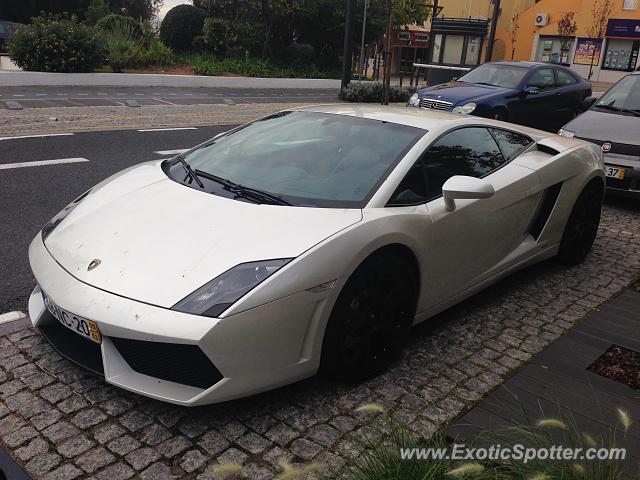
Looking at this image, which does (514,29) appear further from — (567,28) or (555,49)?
(567,28)

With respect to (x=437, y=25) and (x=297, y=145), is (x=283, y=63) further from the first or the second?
(x=297, y=145)

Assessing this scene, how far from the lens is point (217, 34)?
2500 centimetres

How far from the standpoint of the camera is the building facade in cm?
4156

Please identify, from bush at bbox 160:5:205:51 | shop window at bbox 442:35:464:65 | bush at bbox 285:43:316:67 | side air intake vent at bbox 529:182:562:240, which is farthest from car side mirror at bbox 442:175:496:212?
bush at bbox 160:5:205:51

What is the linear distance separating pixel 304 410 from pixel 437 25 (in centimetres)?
2375

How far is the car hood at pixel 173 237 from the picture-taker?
263cm

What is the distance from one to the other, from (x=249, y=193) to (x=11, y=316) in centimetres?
168

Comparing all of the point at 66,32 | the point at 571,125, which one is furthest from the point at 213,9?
the point at 571,125

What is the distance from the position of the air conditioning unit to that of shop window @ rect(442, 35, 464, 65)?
24.5m

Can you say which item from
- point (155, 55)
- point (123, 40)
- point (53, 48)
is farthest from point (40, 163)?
point (155, 55)

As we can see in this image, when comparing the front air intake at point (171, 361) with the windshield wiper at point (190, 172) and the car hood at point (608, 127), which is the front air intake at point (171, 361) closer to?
the windshield wiper at point (190, 172)

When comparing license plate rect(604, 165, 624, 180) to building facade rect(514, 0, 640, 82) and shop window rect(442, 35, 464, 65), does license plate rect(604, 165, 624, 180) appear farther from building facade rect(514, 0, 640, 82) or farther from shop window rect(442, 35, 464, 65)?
building facade rect(514, 0, 640, 82)

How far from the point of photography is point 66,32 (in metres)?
18.0

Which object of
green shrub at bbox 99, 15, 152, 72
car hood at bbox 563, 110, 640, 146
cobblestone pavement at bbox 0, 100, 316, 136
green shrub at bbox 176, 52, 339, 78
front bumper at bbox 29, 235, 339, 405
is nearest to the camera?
front bumper at bbox 29, 235, 339, 405
